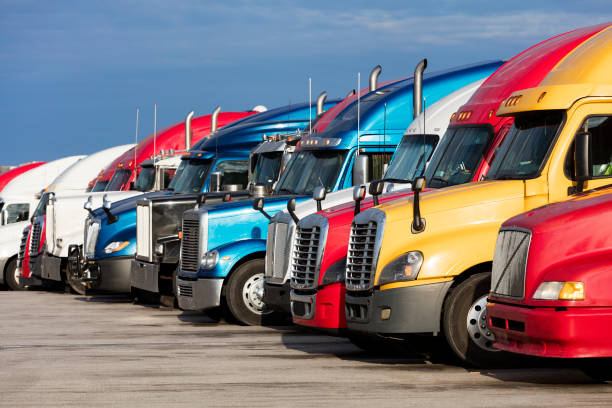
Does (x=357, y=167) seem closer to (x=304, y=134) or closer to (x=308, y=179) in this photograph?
(x=308, y=179)

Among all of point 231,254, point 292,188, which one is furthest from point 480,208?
point 292,188

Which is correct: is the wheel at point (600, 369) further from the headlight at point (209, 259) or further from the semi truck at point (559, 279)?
the headlight at point (209, 259)

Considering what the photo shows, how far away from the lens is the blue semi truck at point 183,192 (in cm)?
1958

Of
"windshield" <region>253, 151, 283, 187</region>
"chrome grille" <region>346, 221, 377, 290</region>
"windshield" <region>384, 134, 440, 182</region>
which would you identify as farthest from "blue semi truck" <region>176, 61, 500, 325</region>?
"chrome grille" <region>346, 221, 377, 290</region>

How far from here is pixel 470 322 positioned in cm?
1037

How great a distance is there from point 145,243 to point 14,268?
9.28 meters

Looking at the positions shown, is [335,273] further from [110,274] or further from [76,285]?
[76,285]

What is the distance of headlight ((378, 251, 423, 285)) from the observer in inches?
408

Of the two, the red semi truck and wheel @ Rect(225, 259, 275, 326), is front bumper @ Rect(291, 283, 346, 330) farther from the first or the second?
wheel @ Rect(225, 259, 275, 326)

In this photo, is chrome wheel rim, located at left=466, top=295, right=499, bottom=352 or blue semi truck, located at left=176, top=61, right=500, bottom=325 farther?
blue semi truck, located at left=176, top=61, right=500, bottom=325

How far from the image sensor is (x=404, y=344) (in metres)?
11.2

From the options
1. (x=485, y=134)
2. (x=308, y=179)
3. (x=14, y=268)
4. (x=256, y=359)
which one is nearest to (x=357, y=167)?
(x=308, y=179)

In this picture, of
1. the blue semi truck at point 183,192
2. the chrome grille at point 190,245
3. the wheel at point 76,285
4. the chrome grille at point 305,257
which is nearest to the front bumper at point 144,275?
the blue semi truck at point 183,192

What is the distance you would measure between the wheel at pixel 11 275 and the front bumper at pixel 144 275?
338 inches
